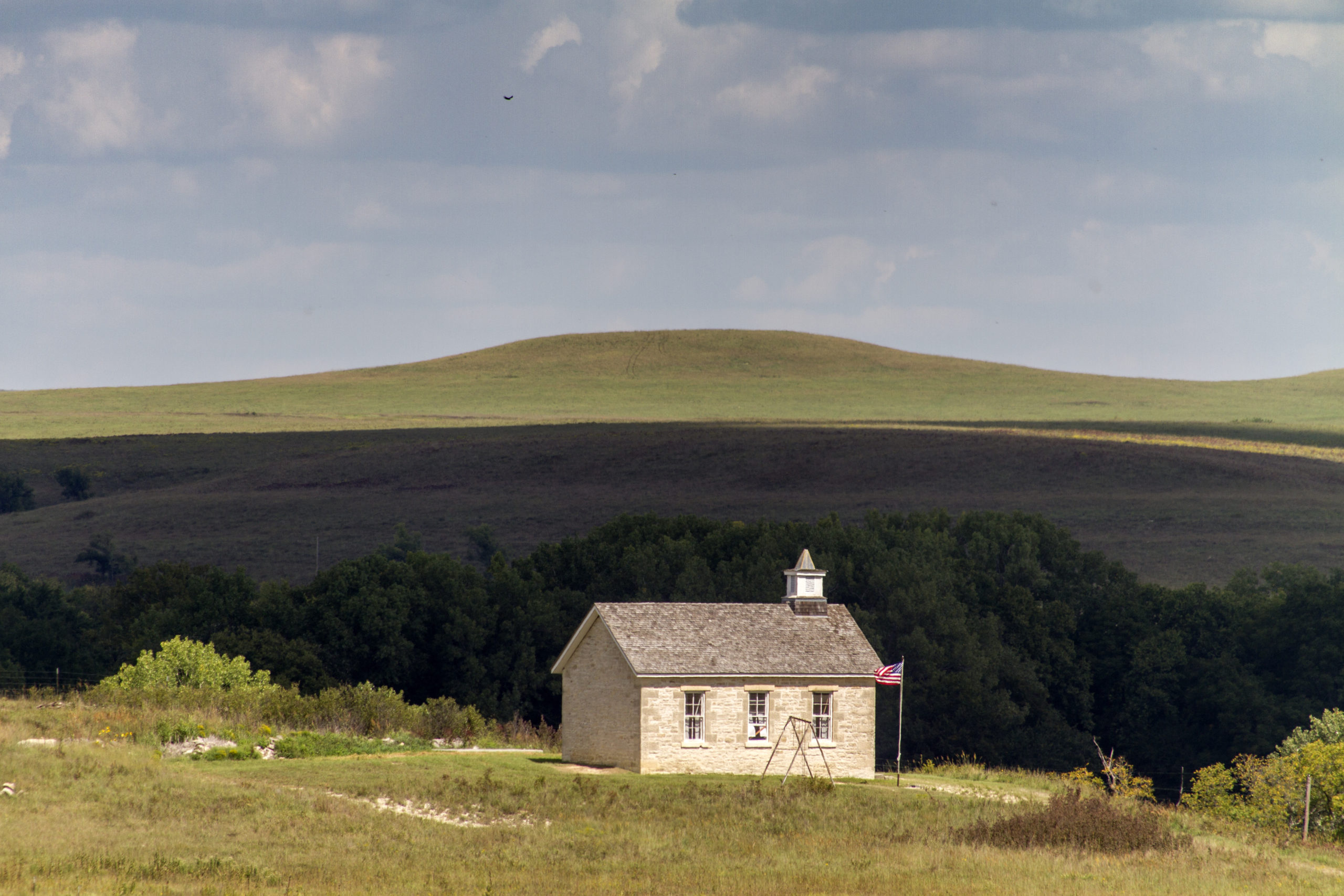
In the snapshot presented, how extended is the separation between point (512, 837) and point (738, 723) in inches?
467

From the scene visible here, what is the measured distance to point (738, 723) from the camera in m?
42.6

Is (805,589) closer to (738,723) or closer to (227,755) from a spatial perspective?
(738,723)

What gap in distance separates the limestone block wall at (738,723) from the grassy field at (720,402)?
105m

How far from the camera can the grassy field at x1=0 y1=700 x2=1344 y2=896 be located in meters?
26.6

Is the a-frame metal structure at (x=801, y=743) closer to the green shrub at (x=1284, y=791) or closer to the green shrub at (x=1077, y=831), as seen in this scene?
the green shrub at (x=1077, y=831)

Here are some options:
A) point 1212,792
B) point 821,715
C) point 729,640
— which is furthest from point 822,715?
point 1212,792

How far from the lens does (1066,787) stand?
147ft

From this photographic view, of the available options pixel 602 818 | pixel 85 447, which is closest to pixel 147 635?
pixel 602 818

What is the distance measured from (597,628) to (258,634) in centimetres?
3079

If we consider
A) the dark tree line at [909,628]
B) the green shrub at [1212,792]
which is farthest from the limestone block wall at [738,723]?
the dark tree line at [909,628]

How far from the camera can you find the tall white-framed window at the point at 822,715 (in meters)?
43.3

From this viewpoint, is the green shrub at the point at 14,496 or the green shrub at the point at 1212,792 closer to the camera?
the green shrub at the point at 1212,792

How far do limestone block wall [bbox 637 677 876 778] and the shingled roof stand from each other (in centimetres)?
35

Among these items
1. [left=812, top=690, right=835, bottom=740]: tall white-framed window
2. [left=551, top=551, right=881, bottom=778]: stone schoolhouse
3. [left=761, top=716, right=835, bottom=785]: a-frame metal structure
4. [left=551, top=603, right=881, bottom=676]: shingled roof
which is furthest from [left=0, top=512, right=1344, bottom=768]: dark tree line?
[left=761, top=716, right=835, bottom=785]: a-frame metal structure
